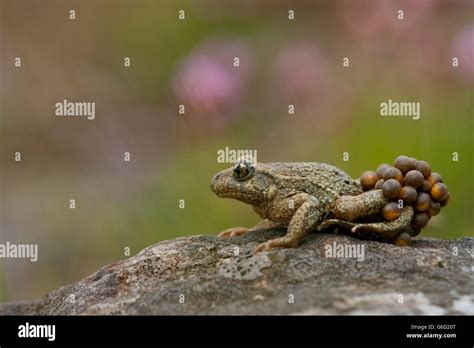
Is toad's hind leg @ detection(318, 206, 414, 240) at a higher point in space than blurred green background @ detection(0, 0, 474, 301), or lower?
lower

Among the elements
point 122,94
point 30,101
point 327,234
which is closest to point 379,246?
point 327,234

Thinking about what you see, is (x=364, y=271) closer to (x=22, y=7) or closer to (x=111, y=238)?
(x=111, y=238)

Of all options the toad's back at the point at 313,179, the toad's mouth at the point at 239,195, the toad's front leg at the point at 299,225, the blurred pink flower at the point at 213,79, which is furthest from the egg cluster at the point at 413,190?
the blurred pink flower at the point at 213,79

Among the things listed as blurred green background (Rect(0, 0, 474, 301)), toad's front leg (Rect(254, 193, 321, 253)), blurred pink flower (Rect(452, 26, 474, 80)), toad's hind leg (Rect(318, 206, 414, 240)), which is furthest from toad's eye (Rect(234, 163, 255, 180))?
blurred pink flower (Rect(452, 26, 474, 80))

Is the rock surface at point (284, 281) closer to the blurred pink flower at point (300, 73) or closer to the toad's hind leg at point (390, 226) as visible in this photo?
the toad's hind leg at point (390, 226)

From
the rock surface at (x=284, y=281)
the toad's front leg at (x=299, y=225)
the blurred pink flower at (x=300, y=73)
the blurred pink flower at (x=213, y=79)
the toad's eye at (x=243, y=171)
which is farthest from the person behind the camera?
the blurred pink flower at (x=300, y=73)

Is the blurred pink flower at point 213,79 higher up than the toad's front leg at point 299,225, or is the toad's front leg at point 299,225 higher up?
the blurred pink flower at point 213,79

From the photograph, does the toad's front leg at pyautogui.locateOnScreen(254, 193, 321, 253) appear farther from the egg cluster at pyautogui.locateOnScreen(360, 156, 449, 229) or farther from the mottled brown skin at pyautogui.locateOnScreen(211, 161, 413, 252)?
the egg cluster at pyautogui.locateOnScreen(360, 156, 449, 229)
